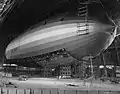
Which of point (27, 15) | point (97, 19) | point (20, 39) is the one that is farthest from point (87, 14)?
point (20, 39)

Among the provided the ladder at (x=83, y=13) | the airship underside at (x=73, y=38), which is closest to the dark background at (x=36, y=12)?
the ladder at (x=83, y=13)

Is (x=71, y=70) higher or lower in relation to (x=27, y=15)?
lower

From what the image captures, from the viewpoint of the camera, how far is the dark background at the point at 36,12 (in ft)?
17.0

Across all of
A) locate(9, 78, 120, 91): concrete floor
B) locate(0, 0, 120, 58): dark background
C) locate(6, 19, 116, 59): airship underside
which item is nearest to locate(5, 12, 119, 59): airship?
locate(6, 19, 116, 59): airship underside

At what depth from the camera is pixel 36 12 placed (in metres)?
6.13

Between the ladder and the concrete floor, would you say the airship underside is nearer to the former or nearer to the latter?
the ladder

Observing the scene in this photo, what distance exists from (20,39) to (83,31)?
3092mm

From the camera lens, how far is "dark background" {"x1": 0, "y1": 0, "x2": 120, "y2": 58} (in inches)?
205

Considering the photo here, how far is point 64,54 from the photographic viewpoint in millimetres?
5586

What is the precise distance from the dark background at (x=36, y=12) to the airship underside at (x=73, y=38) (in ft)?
1.45

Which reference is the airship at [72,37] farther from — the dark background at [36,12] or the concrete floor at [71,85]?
the concrete floor at [71,85]

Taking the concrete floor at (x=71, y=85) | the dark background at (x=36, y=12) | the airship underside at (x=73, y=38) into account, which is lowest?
the concrete floor at (x=71, y=85)

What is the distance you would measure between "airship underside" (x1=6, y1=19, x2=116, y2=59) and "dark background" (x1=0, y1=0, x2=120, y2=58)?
443 millimetres

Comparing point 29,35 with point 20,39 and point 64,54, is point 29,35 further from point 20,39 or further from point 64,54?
point 64,54
